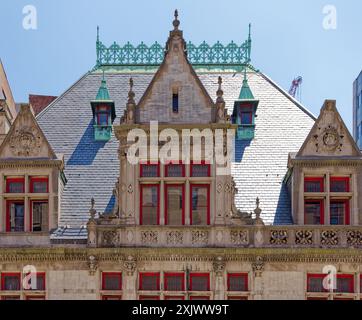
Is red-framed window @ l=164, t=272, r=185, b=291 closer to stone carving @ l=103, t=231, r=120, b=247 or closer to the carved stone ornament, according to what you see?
stone carving @ l=103, t=231, r=120, b=247

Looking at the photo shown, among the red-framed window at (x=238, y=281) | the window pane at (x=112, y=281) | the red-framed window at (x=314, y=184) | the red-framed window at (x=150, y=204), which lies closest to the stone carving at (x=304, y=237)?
the red-framed window at (x=314, y=184)

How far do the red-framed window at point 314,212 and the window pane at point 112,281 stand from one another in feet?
23.5

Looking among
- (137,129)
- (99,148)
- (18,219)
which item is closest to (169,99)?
(137,129)

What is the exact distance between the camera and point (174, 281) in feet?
128

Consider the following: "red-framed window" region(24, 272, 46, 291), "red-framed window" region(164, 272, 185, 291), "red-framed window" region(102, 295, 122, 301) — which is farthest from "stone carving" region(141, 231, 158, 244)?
"red-framed window" region(24, 272, 46, 291)

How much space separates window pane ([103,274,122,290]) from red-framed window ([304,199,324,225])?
716cm

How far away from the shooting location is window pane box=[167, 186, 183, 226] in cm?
3956

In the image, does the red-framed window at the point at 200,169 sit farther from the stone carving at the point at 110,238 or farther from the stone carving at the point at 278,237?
the stone carving at the point at 110,238

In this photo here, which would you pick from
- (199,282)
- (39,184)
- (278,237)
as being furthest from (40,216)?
(278,237)

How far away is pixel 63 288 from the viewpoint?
38969 mm

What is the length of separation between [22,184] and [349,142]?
12.1 metres
